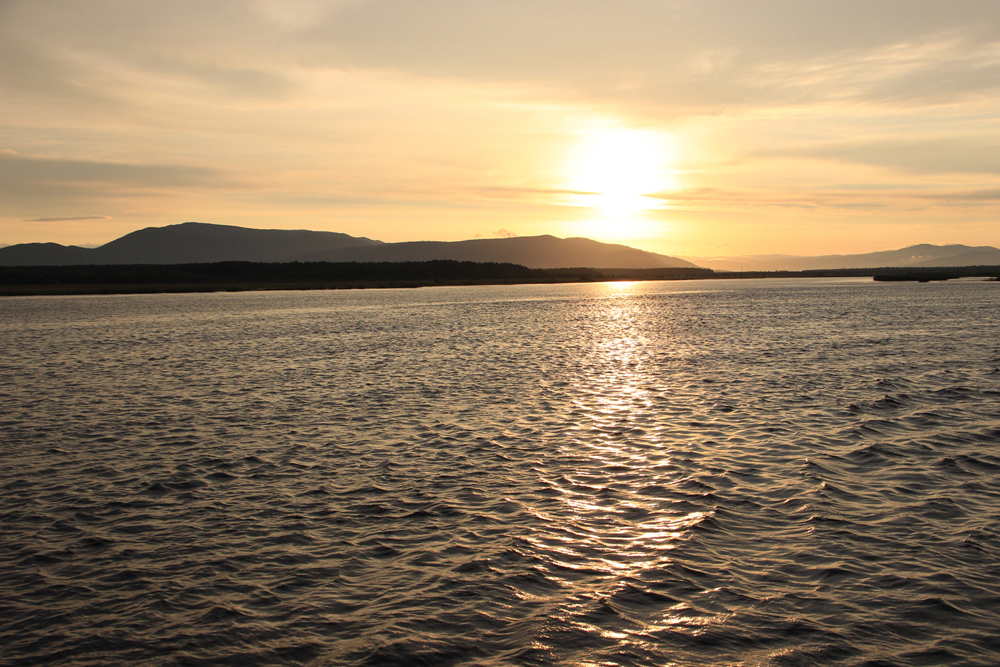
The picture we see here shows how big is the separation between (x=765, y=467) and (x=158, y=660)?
15298 mm

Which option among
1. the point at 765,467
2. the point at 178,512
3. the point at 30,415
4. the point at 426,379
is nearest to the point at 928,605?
the point at 765,467

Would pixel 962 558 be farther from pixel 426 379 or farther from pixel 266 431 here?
pixel 426 379

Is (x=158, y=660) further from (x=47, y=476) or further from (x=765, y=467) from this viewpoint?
(x=765, y=467)

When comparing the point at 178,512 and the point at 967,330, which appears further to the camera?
the point at 967,330

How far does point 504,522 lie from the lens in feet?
47.3

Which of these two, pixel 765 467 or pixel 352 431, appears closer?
pixel 765 467

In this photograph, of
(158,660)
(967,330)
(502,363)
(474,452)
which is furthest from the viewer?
(967,330)

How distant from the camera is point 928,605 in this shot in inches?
419

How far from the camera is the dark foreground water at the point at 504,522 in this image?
32.4 feet

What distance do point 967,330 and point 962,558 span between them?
59.2m

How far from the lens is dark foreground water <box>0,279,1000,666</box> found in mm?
9883

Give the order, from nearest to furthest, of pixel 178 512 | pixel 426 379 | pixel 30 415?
pixel 178 512 → pixel 30 415 → pixel 426 379

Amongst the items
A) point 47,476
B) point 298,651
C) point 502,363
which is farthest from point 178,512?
point 502,363

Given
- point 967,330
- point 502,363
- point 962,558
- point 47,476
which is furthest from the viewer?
point 967,330
